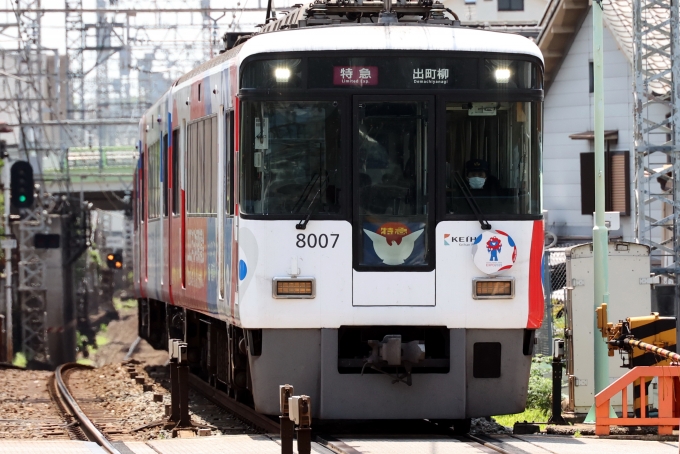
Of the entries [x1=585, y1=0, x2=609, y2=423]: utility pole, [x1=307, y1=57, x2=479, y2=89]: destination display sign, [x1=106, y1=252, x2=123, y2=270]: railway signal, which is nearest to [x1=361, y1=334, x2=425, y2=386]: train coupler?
[x1=307, y1=57, x2=479, y2=89]: destination display sign

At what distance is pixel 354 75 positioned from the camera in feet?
35.2

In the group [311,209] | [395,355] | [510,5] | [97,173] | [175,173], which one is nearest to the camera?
[395,355]

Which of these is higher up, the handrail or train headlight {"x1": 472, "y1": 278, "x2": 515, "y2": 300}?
train headlight {"x1": 472, "y1": 278, "x2": 515, "y2": 300}

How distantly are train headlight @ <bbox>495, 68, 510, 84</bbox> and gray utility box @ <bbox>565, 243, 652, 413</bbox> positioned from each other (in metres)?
3.75

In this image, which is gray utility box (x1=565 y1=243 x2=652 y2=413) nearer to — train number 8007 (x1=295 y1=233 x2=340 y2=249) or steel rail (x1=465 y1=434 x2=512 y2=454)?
steel rail (x1=465 y1=434 x2=512 y2=454)

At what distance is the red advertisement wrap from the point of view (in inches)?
421

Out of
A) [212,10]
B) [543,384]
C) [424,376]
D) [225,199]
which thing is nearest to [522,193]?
[424,376]

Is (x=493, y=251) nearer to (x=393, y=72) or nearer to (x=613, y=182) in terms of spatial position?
(x=393, y=72)

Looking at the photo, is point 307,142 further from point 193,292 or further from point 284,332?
point 193,292

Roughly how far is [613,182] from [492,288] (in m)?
A: 16.7

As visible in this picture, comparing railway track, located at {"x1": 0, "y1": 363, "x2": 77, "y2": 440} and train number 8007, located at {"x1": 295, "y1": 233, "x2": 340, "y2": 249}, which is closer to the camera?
train number 8007, located at {"x1": 295, "y1": 233, "x2": 340, "y2": 249}

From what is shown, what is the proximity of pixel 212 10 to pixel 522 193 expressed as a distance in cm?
2962

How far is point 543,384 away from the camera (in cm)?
1605

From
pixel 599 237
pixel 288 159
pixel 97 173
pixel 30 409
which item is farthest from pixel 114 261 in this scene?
pixel 288 159
